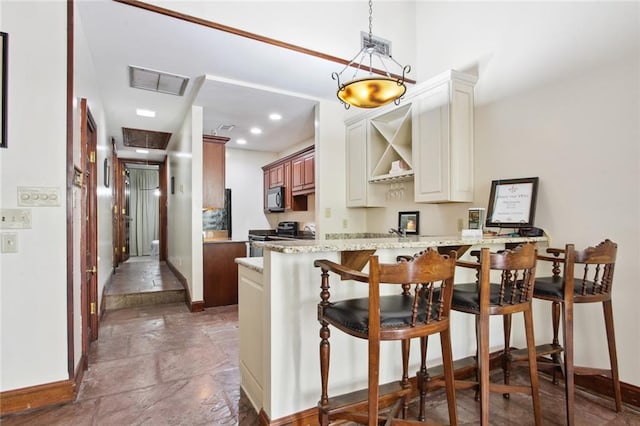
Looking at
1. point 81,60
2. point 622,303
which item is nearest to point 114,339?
point 81,60

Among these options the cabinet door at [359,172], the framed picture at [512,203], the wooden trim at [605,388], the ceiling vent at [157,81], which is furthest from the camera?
the cabinet door at [359,172]

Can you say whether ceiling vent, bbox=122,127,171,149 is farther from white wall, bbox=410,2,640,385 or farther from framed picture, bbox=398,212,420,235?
white wall, bbox=410,2,640,385

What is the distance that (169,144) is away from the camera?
6555 mm

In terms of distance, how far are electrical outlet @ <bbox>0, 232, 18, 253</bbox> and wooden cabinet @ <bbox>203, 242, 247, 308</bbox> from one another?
2.42 meters

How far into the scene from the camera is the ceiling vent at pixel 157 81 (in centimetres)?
339

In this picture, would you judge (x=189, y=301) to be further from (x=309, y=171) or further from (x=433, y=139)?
(x=433, y=139)

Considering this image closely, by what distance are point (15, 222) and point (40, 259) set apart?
0.25 meters

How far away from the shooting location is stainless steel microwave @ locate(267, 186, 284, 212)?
597cm

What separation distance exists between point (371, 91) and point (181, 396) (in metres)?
2.36

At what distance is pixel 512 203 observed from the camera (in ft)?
8.80

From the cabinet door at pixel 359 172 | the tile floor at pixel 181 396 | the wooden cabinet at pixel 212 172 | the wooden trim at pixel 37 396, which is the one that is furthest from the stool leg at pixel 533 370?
the wooden cabinet at pixel 212 172

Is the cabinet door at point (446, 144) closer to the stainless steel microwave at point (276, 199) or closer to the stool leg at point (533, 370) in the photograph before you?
the stool leg at point (533, 370)

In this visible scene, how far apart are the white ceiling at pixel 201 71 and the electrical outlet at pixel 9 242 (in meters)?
1.64

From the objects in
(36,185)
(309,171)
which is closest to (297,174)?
(309,171)
